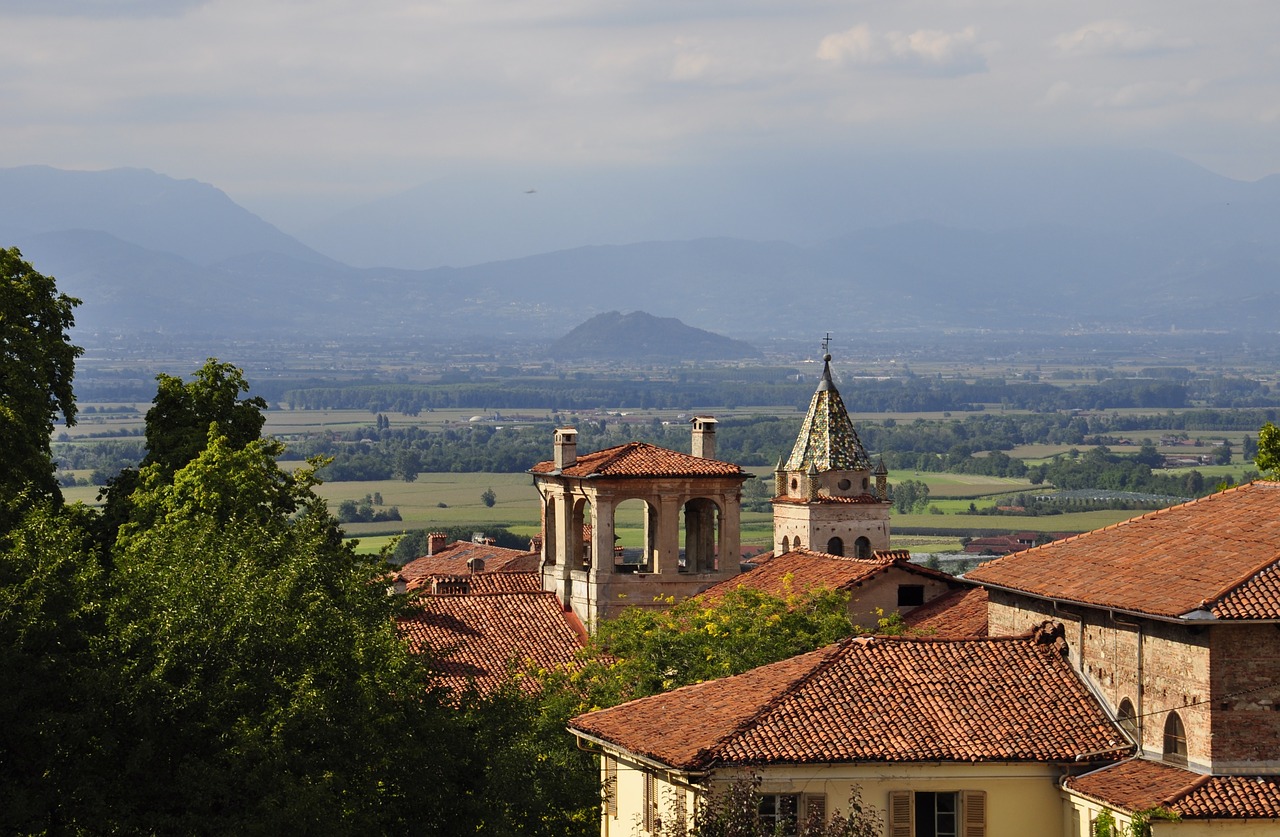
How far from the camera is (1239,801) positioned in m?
27.2

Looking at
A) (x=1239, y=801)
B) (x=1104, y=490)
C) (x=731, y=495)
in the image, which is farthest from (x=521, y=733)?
(x=1104, y=490)

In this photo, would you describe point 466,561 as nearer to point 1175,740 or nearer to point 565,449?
point 565,449

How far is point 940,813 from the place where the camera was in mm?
28812

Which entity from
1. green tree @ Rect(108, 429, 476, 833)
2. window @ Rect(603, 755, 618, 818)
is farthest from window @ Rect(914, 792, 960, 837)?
green tree @ Rect(108, 429, 476, 833)

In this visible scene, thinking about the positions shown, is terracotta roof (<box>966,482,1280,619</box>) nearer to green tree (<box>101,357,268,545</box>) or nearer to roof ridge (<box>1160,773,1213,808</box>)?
roof ridge (<box>1160,773,1213,808</box>)

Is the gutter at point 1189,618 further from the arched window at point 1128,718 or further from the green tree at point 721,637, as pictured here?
the green tree at point 721,637

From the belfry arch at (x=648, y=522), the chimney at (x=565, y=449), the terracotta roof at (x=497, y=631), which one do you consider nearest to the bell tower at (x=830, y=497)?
the belfry arch at (x=648, y=522)

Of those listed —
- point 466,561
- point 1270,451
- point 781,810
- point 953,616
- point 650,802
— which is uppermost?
point 1270,451

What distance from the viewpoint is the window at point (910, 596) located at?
47.7 meters

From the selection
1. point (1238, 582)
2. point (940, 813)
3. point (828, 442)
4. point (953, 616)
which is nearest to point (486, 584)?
point (828, 442)

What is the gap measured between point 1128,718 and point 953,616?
13166 mm

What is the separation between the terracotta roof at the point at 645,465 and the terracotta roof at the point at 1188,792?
23.5m

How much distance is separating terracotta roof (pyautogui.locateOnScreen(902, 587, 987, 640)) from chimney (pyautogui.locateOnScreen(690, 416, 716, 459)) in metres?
9.30

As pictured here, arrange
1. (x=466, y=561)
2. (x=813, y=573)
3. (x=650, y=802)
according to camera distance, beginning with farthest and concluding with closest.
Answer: (x=466, y=561) < (x=813, y=573) < (x=650, y=802)
